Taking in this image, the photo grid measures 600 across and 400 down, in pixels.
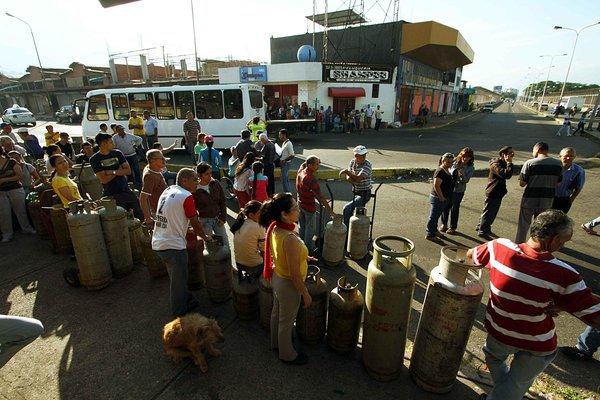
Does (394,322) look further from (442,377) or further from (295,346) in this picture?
(295,346)

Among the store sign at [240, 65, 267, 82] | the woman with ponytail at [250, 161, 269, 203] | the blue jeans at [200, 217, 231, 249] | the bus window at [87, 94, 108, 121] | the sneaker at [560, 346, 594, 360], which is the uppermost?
the store sign at [240, 65, 267, 82]

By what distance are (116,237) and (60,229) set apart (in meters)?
1.72

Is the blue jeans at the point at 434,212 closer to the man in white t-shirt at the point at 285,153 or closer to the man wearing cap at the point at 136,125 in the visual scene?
the man in white t-shirt at the point at 285,153

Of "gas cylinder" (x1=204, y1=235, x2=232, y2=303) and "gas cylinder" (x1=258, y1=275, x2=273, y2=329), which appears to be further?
"gas cylinder" (x1=204, y1=235, x2=232, y2=303)

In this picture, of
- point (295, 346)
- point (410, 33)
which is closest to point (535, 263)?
point (295, 346)

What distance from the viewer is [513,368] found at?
2422 mm

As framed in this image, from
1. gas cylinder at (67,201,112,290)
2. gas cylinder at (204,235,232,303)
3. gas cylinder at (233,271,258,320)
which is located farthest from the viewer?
gas cylinder at (67,201,112,290)

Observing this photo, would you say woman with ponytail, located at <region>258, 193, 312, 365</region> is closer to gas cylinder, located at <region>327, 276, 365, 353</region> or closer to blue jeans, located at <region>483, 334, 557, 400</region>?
gas cylinder, located at <region>327, 276, 365, 353</region>

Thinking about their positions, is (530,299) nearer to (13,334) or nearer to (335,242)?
(335,242)

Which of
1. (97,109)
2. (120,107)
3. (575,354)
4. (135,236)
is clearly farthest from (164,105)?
(575,354)

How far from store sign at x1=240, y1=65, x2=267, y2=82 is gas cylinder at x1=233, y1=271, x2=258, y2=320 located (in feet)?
78.7

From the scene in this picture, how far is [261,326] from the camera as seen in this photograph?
148 inches

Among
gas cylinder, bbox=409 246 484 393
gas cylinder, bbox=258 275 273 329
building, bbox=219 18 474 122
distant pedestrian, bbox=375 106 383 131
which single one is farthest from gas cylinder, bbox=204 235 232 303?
distant pedestrian, bbox=375 106 383 131

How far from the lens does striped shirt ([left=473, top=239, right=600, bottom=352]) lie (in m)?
2.08
